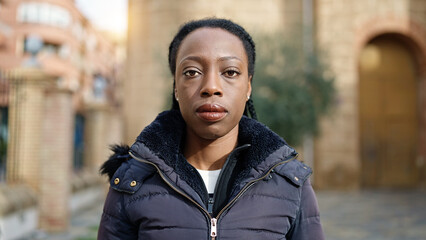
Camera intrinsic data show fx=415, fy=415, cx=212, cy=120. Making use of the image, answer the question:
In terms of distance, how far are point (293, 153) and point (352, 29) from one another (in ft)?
49.7

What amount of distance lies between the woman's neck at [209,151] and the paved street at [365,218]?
20.4 feet

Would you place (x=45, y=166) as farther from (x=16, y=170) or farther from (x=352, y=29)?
(x=352, y=29)

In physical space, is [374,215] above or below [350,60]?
below

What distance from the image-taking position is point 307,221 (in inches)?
61.4

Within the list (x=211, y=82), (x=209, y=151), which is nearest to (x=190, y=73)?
(x=211, y=82)

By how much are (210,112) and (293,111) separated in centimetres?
968

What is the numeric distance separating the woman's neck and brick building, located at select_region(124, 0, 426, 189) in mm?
12933

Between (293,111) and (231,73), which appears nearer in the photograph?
(231,73)

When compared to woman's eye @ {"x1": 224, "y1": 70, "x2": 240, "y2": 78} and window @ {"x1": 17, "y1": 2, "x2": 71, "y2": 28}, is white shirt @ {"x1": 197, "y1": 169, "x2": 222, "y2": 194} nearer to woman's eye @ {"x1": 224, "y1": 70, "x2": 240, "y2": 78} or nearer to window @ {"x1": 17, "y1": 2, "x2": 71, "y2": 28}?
woman's eye @ {"x1": 224, "y1": 70, "x2": 240, "y2": 78}

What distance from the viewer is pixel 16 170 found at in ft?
23.8

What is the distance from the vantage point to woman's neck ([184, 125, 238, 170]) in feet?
5.34

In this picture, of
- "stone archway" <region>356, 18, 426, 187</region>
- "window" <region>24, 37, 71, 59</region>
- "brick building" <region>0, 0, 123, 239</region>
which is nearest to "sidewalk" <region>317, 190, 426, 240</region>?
"stone archway" <region>356, 18, 426, 187</region>

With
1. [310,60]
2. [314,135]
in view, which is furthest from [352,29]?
Result: [314,135]

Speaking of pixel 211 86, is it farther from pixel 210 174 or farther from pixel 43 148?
pixel 43 148
